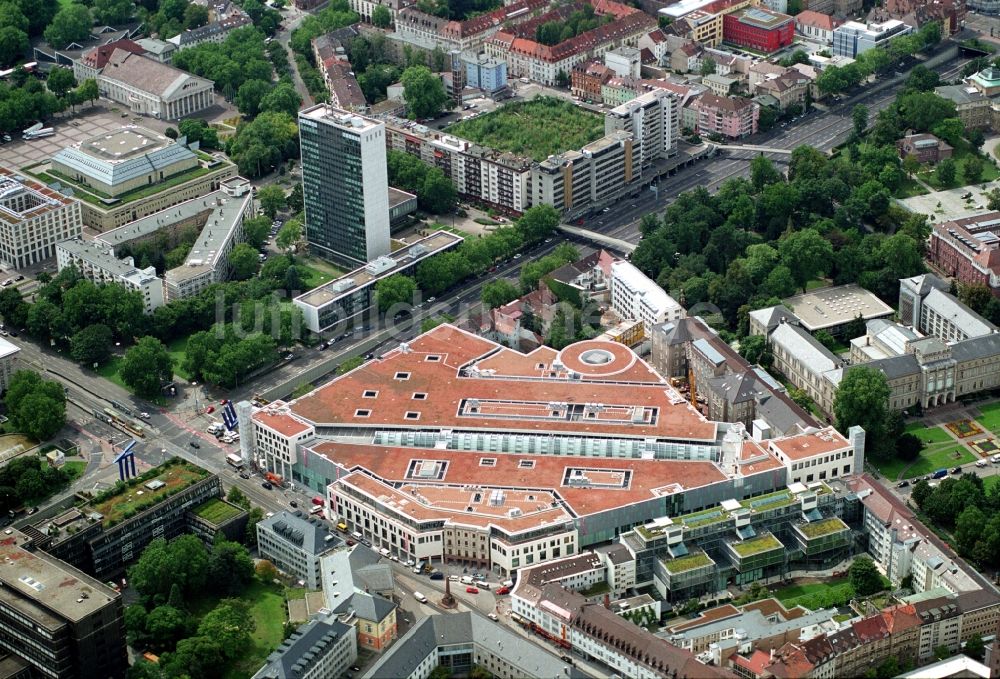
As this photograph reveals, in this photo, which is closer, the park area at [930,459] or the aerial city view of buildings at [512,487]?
the aerial city view of buildings at [512,487]

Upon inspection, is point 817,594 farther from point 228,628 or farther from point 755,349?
point 228,628

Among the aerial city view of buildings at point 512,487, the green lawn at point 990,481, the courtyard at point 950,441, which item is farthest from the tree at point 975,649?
the courtyard at point 950,441

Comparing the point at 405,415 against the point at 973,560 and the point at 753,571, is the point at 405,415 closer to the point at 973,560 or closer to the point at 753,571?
the point at 753,571

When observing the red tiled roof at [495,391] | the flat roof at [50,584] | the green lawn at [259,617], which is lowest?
the green lawn at [259,617]

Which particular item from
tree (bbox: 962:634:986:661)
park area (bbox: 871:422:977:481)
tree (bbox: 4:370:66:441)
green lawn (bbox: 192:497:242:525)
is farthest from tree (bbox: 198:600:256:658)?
park area (bbox: 871:422:977:481)

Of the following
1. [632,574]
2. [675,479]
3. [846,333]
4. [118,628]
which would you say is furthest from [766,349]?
[118,628]

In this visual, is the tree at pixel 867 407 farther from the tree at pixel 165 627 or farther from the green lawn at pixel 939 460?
the tree at pixel 165 627

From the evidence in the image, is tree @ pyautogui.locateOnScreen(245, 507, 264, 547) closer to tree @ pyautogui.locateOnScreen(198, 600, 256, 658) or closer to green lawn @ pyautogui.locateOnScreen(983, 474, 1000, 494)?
tree @ pyautogui.locateOnScreen(198, 600, 256, 658)
